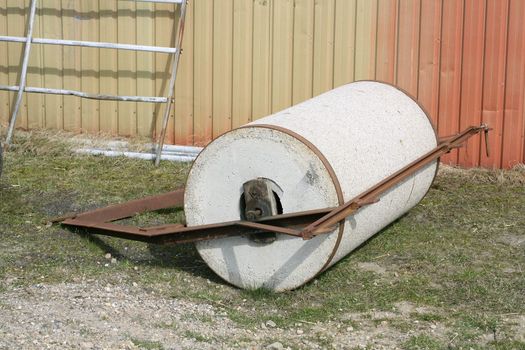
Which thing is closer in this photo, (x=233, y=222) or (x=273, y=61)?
(x=233, y=222)

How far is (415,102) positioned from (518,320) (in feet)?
7.54

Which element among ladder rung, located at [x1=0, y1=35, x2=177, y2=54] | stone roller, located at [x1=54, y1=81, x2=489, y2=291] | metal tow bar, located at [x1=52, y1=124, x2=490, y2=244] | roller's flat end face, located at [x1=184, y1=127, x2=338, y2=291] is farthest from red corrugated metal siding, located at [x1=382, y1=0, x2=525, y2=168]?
roller's flat end face, located at [x1=184, y1=127, x2=338, y2=291]

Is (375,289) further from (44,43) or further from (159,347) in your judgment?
(44,43)

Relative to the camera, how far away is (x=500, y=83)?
9797mm

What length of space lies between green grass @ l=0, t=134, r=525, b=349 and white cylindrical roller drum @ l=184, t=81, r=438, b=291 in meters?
0.20

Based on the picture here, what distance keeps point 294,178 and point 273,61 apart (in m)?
3.82

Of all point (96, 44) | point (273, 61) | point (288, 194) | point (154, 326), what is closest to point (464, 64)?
point (273, 61)

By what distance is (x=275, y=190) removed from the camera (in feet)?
21.8

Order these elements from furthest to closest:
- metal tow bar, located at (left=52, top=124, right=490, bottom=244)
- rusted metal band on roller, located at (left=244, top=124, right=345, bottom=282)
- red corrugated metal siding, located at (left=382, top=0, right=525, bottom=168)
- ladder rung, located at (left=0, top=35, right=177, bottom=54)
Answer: ladder rung, located at (left=0, top=35, right=177, bottom=54), red corrugated metal siding, located at (left=382, top=0, right=525, bottom=168), rusted metal band on roller, located at (left=244, top=124, right=345, bottom=282), metal tow bar, located at (left=52, top=124, right=490, bottom=244)

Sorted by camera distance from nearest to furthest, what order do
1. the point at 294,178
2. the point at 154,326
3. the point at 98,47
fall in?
the point at 154,326 < the point at 294,178 < the point at 98,47

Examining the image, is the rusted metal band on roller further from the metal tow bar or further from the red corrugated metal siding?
the red corrugated metal siding

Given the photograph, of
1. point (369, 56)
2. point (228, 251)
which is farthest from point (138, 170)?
point (228, 251)

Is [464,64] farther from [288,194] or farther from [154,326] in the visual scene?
[154,326]

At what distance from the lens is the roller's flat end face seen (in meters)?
6.54
